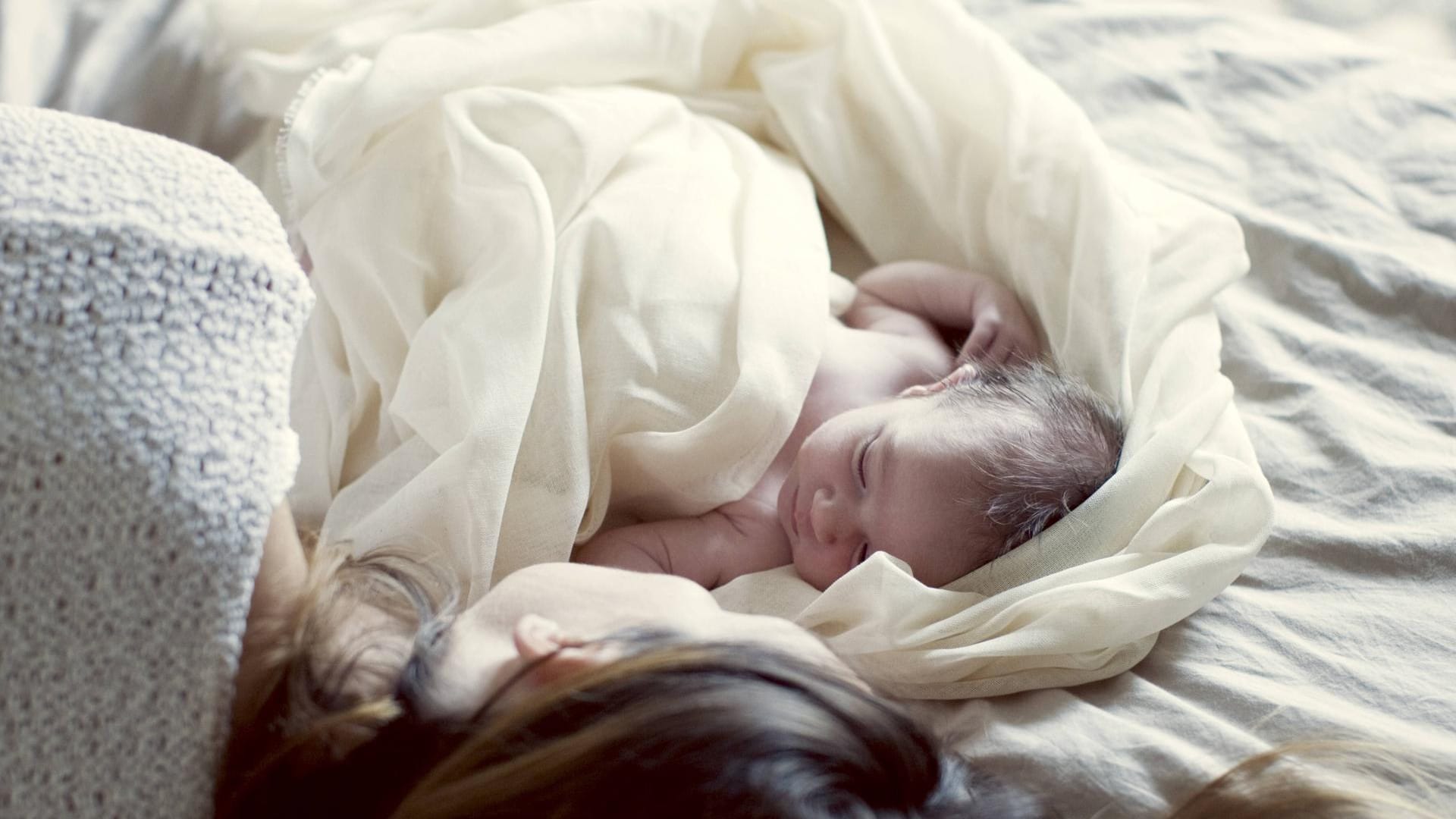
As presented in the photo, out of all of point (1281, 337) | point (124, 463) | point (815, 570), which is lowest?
point (815, 570)

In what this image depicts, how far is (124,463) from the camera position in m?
0.56

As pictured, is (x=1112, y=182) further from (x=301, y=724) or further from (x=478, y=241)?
(x=301, y=724)

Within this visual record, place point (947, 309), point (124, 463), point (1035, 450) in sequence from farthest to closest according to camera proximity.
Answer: point (947, 309) < point (1035, 450) < point (124, 463)

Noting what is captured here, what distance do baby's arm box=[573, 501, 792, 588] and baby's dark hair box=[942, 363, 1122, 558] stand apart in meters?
0.18

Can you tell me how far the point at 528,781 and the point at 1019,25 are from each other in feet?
3.72

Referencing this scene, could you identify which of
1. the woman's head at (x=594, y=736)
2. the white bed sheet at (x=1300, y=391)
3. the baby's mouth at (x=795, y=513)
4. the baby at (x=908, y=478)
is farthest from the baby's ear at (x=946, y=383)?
the woman's head at (x=594, y=736)

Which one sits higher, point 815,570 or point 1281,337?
point 1281,337

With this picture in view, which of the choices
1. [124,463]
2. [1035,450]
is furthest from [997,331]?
[124,463]

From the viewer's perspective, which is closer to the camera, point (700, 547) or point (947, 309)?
point (700, 547)

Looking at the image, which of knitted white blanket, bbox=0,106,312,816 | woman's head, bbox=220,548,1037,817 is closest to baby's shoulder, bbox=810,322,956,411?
woman's head, bbox=220,548,1037,817

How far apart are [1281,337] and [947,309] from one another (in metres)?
0.30

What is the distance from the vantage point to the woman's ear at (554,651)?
62 centimetres

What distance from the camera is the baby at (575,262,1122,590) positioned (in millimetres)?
934

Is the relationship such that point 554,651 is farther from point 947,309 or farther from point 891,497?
point 947,309
